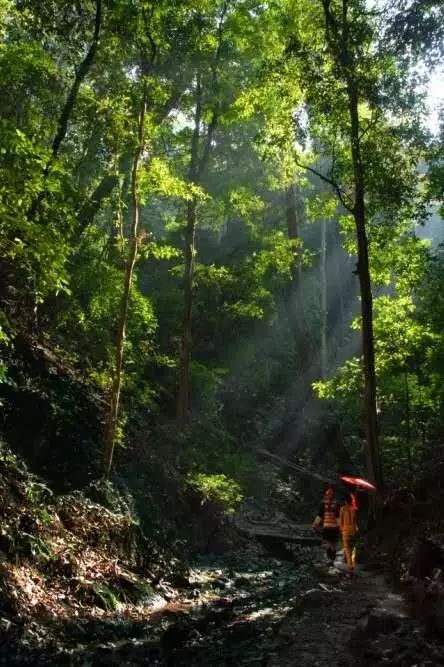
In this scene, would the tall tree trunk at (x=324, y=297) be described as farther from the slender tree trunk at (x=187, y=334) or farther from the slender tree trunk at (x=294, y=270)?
the slender tree trunk at (x=187, y=334)

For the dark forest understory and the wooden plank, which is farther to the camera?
the wooden plank

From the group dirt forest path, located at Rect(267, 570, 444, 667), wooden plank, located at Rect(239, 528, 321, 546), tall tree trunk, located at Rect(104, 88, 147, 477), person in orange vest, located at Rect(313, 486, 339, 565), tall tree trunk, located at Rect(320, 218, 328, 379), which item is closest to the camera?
dirt forest path, located at Rect(267, 570, 444, 667)

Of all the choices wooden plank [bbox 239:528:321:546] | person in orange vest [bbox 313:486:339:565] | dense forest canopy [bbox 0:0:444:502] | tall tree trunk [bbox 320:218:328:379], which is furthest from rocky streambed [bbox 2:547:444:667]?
tall tree trunk [bbox 320:218:328:379]

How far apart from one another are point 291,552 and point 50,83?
15687 millimetres

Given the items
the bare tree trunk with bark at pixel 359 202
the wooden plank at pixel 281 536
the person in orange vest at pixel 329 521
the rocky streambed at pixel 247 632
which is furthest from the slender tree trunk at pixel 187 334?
the rocky streambed at pixel 247 632

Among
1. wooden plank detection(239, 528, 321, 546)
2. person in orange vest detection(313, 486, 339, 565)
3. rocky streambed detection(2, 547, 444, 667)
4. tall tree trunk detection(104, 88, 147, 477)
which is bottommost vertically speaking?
wooden plank detection(239, 528, 321, 546)

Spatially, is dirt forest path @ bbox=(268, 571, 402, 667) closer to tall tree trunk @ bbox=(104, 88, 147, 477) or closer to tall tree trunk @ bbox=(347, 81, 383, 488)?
tall tree trunk @ bbox=(347, 81, 383, 488)

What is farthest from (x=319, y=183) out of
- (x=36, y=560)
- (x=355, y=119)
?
(x=36, y=560)

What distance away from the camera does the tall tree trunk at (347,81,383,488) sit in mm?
15250

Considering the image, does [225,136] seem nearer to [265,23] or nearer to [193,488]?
[265,23]

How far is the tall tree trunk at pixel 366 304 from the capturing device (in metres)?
15.2

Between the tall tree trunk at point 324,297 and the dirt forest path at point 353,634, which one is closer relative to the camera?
the dirt forest path at point 353,634

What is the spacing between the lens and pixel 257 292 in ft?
79.3

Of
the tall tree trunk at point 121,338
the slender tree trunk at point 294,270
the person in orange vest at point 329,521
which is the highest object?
the slender tree trunk at point 294,270
